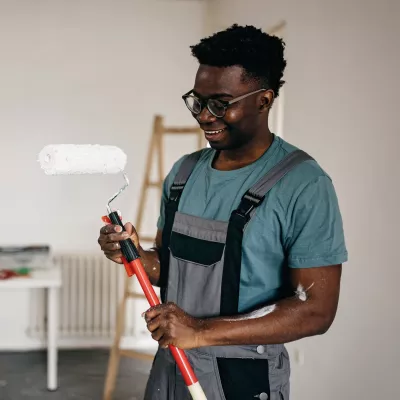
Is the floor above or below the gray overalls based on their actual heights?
below

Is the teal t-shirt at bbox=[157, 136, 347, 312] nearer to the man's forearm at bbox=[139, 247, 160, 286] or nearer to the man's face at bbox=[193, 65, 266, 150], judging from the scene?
the man's face at bbox=[193, 65, 266, 150]

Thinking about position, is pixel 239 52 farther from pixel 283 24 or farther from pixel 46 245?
pixel 46 245

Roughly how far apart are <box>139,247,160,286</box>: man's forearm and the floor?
2.35 metres

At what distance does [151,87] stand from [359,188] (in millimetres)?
2587

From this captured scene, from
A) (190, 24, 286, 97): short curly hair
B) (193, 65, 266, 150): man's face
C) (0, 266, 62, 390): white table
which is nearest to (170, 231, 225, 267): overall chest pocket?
(193, 65, 266, 150): man's face

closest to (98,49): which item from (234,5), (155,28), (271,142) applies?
(155,28)

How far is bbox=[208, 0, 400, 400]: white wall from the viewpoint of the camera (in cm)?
200

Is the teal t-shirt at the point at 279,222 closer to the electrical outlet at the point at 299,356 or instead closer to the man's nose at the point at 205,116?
the man's nose at the point at 205,116

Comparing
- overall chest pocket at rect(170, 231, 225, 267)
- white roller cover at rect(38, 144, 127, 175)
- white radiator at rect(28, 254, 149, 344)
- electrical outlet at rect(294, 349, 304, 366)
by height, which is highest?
white roller cover at rect(38, 144, 127, 175)

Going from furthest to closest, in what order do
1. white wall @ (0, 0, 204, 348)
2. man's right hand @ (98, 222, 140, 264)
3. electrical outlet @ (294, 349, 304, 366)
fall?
white wall @ (0, 0, 204, 348) → electrical outlet @ (294, 349, 304, 366) → man's right hand @ (98, 222, 140, 264)

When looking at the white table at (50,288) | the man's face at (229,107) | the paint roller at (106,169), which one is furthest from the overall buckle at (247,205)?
the white table at (50,288)

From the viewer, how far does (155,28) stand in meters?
4.48

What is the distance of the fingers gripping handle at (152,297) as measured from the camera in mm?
1242

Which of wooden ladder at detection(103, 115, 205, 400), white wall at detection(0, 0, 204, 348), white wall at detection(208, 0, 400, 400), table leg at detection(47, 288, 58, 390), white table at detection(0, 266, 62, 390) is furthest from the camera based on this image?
white wall at detection(0, 0, 204, 348)
